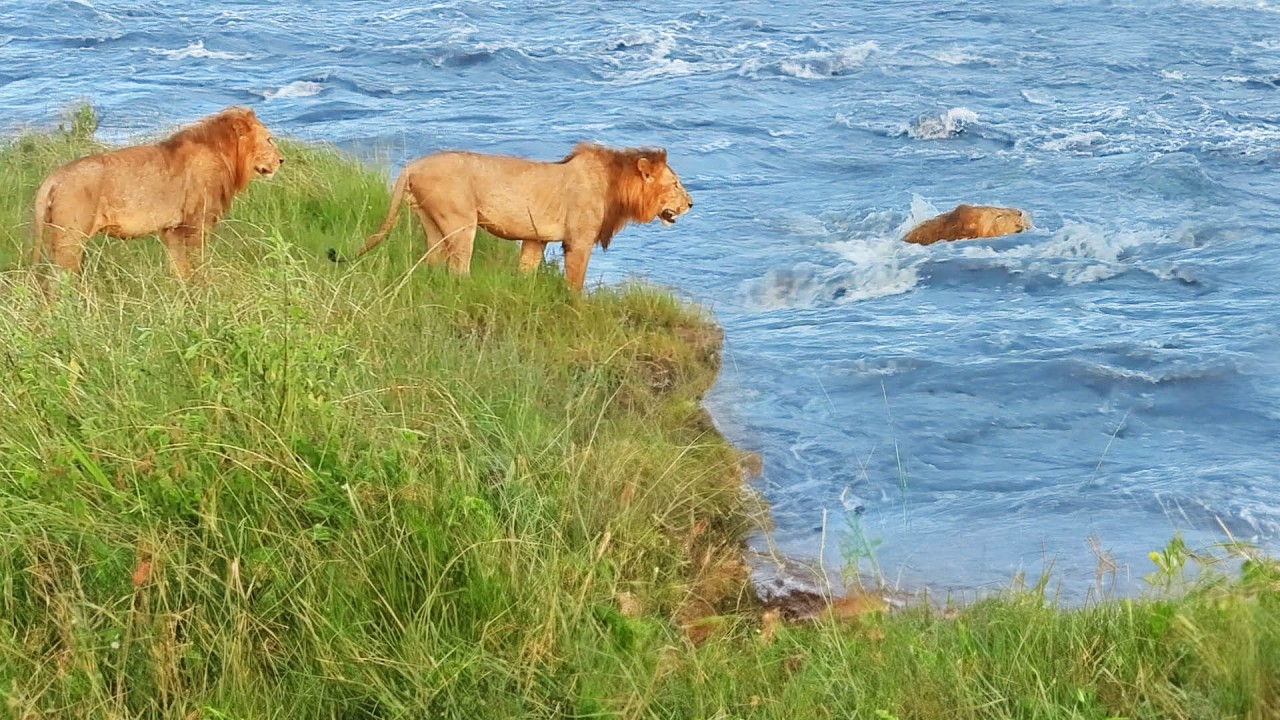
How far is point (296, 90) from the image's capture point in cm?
1827

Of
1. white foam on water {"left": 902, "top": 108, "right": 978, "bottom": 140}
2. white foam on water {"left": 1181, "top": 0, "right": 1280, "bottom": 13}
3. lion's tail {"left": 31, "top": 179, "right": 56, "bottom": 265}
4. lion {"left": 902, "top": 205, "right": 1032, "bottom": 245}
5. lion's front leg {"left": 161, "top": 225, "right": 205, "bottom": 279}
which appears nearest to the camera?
lion's tail {"left": 31, "top": 179, "right": 56, "bottom": 265}

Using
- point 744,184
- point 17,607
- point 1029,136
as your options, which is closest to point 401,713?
point 17,607

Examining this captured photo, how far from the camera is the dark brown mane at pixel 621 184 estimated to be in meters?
9.40

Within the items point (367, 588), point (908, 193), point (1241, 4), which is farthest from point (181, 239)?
point (1241, 4)

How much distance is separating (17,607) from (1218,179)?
11.7 meters

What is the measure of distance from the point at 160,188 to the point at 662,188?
Answer: 9.67 ft

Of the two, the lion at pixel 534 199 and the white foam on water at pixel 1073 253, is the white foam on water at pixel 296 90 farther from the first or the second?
the lion at pixel 534 199

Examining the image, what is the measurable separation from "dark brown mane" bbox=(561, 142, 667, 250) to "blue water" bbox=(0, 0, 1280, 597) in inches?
44.4

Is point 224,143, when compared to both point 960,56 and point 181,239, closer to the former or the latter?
point 181,239

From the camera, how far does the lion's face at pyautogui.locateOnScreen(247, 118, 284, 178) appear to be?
8602mm

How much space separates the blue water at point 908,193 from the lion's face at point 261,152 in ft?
9.11

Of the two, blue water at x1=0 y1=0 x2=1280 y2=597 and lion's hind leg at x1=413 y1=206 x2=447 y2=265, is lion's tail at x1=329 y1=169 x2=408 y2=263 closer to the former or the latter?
lion's hind leg at x1=413 y1=206 x2=447 y2=265

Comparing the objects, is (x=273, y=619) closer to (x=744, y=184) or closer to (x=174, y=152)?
(x=174, y=152)

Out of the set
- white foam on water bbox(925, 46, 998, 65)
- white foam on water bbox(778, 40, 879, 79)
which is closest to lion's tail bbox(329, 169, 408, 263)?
white foam on water bbox(778, 40, 879, 79)
